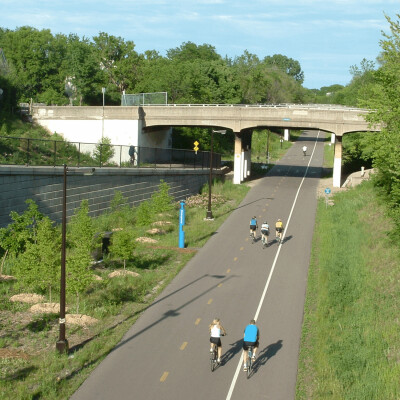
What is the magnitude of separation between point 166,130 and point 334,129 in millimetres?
21815

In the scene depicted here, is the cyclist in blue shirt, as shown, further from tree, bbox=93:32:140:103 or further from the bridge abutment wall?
tree, bbox=93:32:140:103

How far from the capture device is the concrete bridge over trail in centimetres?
5506

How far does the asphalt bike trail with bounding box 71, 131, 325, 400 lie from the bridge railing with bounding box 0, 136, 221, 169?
363 inches

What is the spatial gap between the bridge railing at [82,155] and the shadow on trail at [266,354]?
16.4m

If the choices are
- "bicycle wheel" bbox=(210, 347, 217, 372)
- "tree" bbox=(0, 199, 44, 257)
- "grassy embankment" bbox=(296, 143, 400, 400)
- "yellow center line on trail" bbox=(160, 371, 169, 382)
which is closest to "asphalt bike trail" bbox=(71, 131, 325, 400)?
"yellow center line on trail" bbox=(160, 371, 169, 382)

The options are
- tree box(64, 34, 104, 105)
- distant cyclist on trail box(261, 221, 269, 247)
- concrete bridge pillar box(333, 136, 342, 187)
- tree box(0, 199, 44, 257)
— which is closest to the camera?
tree box(0, 199, 44, 257)

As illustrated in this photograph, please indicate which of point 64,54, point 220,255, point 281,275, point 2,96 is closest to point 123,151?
point 220,255

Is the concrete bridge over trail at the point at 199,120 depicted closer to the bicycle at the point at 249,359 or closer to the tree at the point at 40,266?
the tree at the point at 40,266

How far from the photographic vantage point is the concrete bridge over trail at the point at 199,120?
5506cm

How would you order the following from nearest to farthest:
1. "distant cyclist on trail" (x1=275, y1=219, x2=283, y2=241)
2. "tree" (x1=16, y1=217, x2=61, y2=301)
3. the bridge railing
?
1. "tree" (x1=16, y1=217, x2=61, y2=301)
2. the bridge railing
3. "distant cyclist on trail" (x1=275, y1=219, x2=283, y2=241)

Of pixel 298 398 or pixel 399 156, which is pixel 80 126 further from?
pixel 298 398

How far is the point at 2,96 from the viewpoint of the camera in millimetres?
63344

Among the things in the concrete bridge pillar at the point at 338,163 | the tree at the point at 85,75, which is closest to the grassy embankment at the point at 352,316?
the concrete bridge pillar at the point at 338,163

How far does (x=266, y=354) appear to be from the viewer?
18.3 m
